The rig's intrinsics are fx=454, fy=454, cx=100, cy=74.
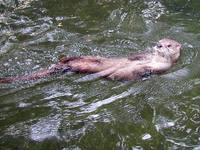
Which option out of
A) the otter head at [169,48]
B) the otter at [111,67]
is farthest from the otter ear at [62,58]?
the otter head at [169,48]

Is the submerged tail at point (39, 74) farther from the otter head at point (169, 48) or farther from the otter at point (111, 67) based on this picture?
the otter head at point (169, 48)

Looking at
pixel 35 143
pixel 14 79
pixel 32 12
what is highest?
pixel 32 12

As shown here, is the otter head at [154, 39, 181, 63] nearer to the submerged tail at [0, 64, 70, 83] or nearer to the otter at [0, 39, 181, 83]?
the otter at [0, 39, 181, 83]

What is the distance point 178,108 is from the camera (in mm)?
5754

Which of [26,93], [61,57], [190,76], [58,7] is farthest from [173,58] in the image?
[58,7]

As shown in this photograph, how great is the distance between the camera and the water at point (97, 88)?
527 cm

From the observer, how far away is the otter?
20.9 ft

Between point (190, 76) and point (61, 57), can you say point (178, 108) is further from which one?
point (61, 57)

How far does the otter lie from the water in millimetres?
112

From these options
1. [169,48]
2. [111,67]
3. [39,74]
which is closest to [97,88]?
[111,67]

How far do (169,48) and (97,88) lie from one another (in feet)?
4.69

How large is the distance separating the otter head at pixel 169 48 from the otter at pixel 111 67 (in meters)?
0.17

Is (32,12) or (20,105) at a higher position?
(32,12)

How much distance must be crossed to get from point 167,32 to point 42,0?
9.58ft
